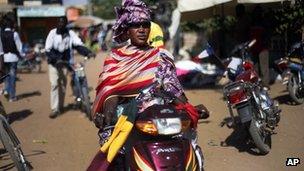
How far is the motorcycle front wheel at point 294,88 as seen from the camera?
8.90 m

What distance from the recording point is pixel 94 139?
7.62 meters

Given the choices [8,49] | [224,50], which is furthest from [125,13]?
[224,50]

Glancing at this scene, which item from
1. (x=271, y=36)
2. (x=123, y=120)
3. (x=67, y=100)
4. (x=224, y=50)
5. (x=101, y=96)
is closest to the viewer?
(x=123, y=120)

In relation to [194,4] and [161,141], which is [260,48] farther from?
[161,141]

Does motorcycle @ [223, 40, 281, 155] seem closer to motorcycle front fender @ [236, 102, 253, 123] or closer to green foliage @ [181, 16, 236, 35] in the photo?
motorcycle front fender @ [236, 102, 253, 123]

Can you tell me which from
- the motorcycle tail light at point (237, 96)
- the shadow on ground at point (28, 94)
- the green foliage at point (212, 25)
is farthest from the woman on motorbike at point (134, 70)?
the green foliage at point (212, 25)

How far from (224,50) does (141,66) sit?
35.2ft

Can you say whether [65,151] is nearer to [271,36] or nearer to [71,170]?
[71,170]

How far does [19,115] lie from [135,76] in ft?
21.5

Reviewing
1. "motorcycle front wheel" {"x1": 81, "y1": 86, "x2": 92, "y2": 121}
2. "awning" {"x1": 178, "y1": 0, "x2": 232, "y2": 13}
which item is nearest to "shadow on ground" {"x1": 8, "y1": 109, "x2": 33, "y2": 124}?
"motorcycle front wheel" {"x1": 81, "y1": 86, "x2": 92, "y2": 121}

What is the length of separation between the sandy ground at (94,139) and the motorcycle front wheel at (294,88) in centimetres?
14

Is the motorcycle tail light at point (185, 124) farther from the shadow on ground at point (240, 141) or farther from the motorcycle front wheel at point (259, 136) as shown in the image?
the shadow on ground at point (240, 141)

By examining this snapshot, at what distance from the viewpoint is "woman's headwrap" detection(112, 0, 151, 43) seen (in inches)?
169

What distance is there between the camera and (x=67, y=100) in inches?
458
